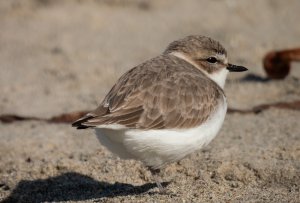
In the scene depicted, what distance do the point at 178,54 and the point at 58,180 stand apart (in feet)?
5.30

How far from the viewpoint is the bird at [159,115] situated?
16.9ft

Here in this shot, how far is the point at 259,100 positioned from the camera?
325 inches

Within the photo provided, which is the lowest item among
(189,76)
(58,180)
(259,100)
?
(58,180)

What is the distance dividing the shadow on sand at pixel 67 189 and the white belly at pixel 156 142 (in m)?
0.48

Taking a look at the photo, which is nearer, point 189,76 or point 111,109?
point 111,109

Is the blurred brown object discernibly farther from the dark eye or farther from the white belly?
the white belly

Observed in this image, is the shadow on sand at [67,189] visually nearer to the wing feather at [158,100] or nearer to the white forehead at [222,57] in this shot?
the wing feather at [158,100]

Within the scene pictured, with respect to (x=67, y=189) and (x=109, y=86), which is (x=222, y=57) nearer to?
(x=67, y=189)

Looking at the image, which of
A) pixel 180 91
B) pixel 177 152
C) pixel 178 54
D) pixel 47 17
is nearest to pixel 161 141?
pixel 177 152

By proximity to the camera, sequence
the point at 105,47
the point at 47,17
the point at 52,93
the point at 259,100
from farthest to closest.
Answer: the point at 47,17 → the point at 105,47 → the point at 52,93 → the point at 259,100

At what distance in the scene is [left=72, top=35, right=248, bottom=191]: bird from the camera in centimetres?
515

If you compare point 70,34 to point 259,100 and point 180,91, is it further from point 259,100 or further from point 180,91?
point 180,91

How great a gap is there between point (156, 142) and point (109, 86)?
3960 mm

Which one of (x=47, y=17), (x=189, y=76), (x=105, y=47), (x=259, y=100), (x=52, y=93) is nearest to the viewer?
(x=189, y=76)
